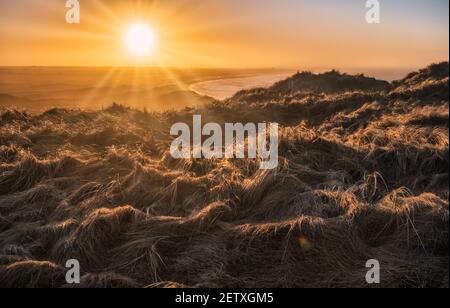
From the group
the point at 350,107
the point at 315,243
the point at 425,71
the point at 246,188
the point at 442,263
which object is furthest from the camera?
the point at 425,71

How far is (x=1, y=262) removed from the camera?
4023 millimetres

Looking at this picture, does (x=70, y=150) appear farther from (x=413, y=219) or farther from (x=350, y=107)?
(x=350, y=107)

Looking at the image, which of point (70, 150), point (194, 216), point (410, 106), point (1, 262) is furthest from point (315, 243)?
point (410, 106)

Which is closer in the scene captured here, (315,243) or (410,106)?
(315,243)

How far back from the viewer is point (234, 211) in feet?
15.9

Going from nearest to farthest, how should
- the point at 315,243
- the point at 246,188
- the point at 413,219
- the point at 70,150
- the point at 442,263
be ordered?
the point at 442,263 < the point at 315,243 < the point at 413,219 < the point at 246,188 < the point at 70,150

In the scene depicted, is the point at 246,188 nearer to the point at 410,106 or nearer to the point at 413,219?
the point at 413,219

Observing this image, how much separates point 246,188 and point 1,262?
2.81m

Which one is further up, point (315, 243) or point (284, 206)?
point (284, 206)

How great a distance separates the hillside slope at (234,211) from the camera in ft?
12.5

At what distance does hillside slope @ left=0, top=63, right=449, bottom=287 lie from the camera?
12.5 ft

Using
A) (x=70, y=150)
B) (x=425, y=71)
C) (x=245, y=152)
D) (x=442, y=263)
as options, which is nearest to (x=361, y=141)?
(x=245, y=152)

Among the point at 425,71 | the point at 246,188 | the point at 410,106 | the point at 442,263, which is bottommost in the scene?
the point at 442,263

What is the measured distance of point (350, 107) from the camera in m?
10.6
